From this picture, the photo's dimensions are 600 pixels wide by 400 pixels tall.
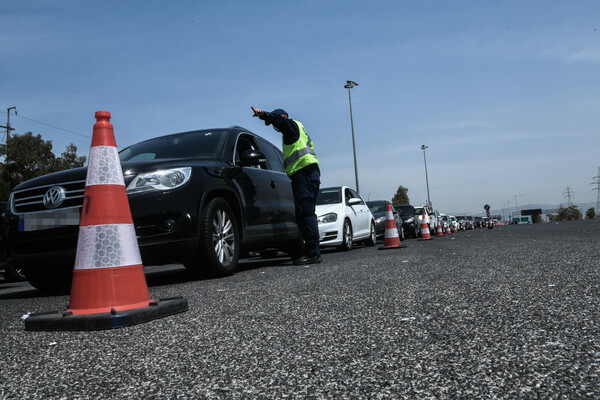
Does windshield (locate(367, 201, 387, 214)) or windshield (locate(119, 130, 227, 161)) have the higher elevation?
windshield (locate(119, 130, 227, 161))

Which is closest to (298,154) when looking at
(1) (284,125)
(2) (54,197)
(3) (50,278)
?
(1) (284,125)

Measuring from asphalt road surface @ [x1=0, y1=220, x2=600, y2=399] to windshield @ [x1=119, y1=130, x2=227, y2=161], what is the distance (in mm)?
2566

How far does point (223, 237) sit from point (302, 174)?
5.74 feet

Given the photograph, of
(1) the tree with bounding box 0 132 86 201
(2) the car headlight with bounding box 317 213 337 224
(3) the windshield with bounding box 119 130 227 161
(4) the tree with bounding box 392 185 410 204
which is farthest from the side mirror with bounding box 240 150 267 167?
(4) the tree with bounding box 392 185 410 204

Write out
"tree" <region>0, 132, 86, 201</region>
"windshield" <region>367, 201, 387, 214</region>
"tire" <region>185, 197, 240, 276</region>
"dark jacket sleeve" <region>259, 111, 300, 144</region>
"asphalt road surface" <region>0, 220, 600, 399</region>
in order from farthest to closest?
1. "tree" <region>0, 132, 86, 201</region>
2. "windshield" <region>367, 201, 387, 214</region>
3. "dark jacket sleeve" <region>259, 111, 300, 144</region>
4. "tire" <region>185, 197, 240, 276</region>
5. "asphalt road surface" <region>0, 220, 600, 399</region>

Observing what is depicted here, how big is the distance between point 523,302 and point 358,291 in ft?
3.95

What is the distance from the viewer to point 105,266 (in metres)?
3.36

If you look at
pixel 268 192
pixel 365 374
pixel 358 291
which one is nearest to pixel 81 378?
pixel 365 374

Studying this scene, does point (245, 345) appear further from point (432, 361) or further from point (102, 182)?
point (102, 182)

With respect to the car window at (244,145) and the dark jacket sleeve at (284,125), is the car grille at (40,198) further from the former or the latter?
the dark jacket sleeve at (284,125)

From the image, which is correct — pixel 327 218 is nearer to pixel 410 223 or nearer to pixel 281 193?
pixel 281 193

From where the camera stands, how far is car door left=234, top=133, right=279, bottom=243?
641cm

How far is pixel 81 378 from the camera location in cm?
216

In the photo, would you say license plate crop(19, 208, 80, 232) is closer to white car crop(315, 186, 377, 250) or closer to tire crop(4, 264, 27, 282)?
tire crop(4, 264, 27, 282)
